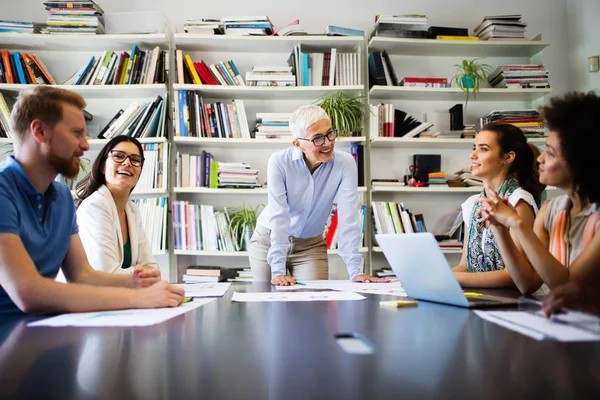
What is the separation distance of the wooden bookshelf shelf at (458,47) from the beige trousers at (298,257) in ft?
5.44

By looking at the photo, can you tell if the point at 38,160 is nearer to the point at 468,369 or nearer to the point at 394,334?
the point at 394,334

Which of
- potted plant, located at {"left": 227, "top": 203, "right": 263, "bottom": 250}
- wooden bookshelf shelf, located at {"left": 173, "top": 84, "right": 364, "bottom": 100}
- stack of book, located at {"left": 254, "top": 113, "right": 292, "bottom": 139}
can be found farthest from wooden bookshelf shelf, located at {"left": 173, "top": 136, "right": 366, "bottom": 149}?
potted plant, located at {"left": 227, "top": 203, "right": 263, "bottom": 250}

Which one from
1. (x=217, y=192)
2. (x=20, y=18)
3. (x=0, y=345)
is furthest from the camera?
(x=20, y=18)

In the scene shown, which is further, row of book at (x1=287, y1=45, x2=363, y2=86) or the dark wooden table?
row of book at (x1=287, y1=45, x2=363, y2=86)

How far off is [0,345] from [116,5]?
349 cm

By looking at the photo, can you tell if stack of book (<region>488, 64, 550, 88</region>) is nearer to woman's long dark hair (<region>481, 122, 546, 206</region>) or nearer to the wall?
the wall

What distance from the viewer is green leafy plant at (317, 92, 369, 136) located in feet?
11.2

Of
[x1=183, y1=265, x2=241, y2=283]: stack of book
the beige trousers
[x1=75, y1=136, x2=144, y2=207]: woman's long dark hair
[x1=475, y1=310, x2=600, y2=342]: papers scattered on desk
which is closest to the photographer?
[x1=475, y1=310, x2=600, y2=342]: papers scattered on desk

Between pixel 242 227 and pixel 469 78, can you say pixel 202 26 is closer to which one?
pixel 242 227

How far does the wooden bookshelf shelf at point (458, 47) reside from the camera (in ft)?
11.7

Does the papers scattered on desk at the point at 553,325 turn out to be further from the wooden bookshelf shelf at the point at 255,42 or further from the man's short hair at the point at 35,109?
the wooden bookshelf shelf at the point at 255,42

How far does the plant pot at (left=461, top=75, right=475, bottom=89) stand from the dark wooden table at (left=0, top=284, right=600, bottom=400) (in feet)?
9.68

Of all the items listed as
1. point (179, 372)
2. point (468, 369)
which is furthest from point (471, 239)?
point (179, 372)

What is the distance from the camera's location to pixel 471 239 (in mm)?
1959
